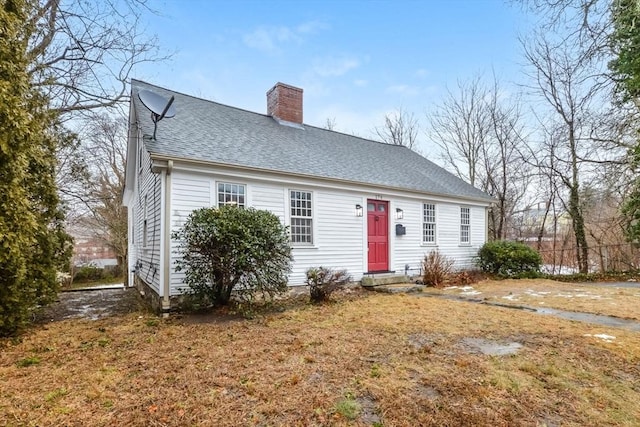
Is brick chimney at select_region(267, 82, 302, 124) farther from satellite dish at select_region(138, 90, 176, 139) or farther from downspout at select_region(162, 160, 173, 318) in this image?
downspout at select_region(162, 160, 173, 318)

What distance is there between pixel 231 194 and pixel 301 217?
1.90m

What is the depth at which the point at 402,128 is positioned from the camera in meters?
24.8

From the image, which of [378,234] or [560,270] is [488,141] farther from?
[378,234]

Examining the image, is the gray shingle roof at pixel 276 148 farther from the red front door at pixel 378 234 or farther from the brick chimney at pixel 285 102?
the red front door at pixel 378 234

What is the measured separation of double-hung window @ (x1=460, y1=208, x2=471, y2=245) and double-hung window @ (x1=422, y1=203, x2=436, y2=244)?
1670 mm

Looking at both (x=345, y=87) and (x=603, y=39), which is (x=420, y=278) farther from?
(x=345, y=87)

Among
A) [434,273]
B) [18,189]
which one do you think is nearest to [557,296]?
[434,273]

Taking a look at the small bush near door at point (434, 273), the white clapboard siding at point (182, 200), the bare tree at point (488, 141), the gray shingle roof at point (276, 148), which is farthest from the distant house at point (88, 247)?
the bare tree at point (488, 141)

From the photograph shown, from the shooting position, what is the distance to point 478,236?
13203 mm

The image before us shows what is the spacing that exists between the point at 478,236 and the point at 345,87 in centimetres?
929

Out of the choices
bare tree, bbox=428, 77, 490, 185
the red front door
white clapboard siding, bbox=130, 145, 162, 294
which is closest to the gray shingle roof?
the red front door

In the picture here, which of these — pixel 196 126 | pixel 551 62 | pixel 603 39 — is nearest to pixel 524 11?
pixel 603 39

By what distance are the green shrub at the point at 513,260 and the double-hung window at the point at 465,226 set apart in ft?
2.79

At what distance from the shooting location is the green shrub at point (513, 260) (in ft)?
39.1
